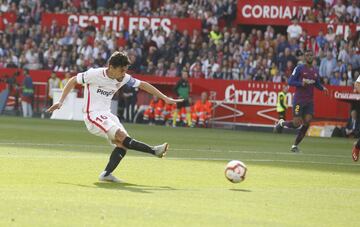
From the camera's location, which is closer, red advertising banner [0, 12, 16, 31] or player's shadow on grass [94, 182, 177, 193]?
player's shadow on grass [94, 182, 177, 193]

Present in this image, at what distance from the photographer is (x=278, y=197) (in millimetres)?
13797

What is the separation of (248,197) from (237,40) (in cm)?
2781

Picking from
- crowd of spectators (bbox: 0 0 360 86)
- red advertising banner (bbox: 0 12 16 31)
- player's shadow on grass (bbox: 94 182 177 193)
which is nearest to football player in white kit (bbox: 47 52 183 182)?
player's shadow on grass (bbox: 94 182 177 193)

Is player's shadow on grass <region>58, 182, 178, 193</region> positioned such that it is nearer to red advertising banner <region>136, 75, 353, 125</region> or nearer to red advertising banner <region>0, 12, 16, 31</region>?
red advertising banner <region>136, 75, 353, 125</region>

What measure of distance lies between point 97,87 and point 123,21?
2895cm

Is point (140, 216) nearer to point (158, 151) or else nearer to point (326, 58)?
point (158, 151)

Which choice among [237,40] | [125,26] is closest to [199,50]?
[237,40]

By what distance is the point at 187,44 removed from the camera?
41.9 metres

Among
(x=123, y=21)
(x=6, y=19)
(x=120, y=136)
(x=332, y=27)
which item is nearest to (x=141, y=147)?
(x=120, y=136)

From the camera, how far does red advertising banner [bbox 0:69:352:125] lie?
37469 mm

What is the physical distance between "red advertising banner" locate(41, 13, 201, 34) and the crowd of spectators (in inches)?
15.1

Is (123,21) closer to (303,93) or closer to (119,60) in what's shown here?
(303,93)

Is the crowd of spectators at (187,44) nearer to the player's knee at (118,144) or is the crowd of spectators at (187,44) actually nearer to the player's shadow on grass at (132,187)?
the player's knee at (118,144)

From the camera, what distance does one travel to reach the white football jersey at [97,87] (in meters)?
15.7
